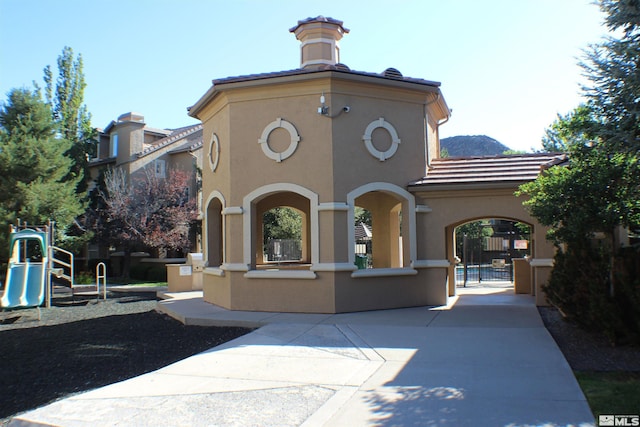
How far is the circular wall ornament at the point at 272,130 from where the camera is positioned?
482 inches

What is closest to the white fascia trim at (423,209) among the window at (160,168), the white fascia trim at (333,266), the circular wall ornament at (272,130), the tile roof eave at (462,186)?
the tile roof eave at (462,186)

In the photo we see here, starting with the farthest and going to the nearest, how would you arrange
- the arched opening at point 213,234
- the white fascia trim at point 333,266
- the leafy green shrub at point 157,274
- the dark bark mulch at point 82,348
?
the leafy green shrub at point 157,274 < the arched opening at point 213,234 < the white fascia trim at point 333,266 < the dark bark mulch at point 82,348

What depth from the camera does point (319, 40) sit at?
15570 millimetres

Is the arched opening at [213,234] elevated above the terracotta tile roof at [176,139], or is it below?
below

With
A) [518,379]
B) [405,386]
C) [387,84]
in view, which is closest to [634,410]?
[518,379]

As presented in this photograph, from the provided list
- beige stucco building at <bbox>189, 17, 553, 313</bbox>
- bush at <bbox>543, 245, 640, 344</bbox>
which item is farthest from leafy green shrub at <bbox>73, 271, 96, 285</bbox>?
bush at <bbox>543, 245, 640, 344</bbox>

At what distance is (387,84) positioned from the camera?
12.4m

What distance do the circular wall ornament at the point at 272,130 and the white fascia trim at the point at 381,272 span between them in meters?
3.16

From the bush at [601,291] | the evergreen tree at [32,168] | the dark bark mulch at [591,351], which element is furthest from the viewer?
the evergreen tree at [32,168]

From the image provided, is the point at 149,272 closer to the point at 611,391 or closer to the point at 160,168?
the point at 160,168

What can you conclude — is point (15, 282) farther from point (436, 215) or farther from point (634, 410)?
point (634, 410)

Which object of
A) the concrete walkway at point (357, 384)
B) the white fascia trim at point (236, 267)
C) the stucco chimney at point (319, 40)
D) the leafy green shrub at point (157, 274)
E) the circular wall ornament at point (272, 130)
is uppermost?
the stucco chimney at point (319, 40)

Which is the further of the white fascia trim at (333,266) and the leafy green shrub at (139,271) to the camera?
the leafy green shrub at (139,271)

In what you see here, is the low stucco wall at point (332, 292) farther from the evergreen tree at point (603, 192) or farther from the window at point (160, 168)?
the window at point (160, 168)
